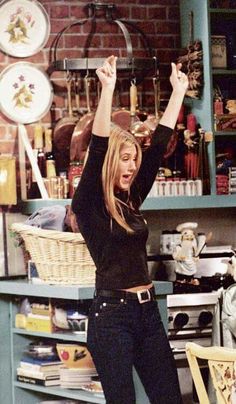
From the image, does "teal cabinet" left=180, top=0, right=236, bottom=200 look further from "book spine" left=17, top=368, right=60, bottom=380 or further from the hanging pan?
"book spine" left=17, top=368, right=60, bottom=380

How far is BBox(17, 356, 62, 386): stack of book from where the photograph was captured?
4129mm

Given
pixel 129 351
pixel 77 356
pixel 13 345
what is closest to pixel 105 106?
pixel 129 351

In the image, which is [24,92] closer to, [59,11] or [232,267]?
[59,11]

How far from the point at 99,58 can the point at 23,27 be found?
0.44m

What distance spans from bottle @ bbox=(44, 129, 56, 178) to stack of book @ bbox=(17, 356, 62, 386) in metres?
0.93

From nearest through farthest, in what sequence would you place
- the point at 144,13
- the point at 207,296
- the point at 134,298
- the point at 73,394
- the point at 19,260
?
1. the point at 134,298
2. the point at 73,394
3. the point at 207,296
4. the point at 19,260
5. the point at 144,13

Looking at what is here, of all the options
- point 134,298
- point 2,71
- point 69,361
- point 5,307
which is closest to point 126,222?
point 134,298

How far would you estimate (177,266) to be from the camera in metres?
4.39

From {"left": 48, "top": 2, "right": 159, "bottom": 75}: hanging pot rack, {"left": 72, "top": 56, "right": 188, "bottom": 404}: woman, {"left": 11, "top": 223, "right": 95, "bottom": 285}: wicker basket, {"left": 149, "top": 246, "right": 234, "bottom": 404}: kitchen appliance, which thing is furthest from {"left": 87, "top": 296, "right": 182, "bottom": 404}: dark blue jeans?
{"left": 48, "top": 2, "right": 159, "bottom": 75}: hanging pot rack

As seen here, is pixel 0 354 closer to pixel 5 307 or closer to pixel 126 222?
pixel 5 307

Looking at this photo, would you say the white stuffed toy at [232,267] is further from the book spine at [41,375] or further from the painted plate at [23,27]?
the painted plate at [23,27]

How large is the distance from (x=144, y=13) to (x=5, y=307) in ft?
5.80

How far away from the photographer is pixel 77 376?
401 cm

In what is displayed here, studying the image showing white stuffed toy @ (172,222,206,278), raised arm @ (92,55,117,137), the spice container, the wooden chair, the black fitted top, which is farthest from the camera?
the spice container
